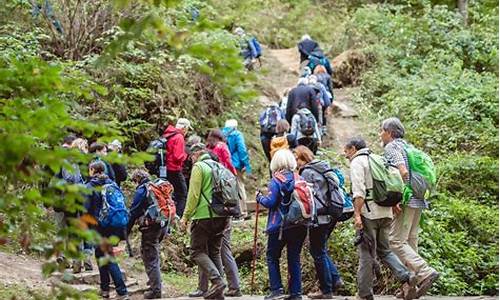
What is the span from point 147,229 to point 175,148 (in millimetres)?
3197

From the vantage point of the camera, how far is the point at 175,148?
12477mm

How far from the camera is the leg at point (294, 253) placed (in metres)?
8.91

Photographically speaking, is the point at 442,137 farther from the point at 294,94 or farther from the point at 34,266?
the point at 34,266

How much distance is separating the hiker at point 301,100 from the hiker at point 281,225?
20.1 ft

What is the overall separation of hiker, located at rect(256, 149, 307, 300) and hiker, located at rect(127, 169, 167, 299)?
1301 mm

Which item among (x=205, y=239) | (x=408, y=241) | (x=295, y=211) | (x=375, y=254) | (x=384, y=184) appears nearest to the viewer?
(x=295, y=211)

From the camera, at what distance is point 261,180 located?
658 inches

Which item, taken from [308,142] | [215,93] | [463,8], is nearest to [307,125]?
[308,142]

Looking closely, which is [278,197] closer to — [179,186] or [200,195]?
[200,195]

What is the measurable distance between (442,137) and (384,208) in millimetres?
9051

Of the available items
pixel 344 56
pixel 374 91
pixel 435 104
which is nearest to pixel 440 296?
pixel 435 104

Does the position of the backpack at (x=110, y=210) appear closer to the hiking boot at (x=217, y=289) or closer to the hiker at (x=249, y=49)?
the hiking boot at (x=217, y=289)

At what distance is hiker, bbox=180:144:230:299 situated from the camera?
912cm

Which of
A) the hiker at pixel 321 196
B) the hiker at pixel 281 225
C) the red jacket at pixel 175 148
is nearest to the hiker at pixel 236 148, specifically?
the red jacket at pixel 175 148
